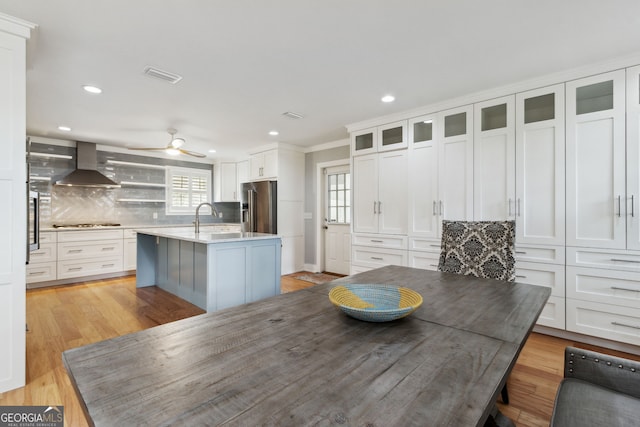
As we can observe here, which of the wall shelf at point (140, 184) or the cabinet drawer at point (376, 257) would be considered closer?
the cabinet drawer at point (376, 257)

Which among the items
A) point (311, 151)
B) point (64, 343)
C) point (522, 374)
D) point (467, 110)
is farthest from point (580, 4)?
point (64, 343)

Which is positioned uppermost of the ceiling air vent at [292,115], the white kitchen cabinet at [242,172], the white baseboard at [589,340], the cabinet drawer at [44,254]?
the ceiling air vent at [292,115]

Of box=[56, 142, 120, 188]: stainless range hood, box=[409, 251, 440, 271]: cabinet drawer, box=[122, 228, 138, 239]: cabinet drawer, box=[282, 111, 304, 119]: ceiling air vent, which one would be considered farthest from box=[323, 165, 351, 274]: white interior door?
box=[56, 142, 120, 188]: stainless range hood

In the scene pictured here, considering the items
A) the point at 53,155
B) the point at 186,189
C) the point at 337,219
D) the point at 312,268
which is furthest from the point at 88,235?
the point at 337,219

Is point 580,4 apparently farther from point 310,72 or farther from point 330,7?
point 310,72

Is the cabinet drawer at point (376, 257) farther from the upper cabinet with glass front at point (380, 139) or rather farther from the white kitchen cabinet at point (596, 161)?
the white kitchen cabinet at point (596, 161)

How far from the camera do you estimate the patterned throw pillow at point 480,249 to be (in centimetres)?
187

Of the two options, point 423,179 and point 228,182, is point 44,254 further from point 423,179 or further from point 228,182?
point 423,179

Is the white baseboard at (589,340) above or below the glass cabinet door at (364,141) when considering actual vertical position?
below

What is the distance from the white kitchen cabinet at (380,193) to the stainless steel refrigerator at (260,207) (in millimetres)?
1715

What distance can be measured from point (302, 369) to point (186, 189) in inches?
257

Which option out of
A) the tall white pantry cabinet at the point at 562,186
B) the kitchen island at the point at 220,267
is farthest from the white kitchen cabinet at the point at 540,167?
the kitchen island at the point at 220,267

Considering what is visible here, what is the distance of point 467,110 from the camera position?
3174 mm

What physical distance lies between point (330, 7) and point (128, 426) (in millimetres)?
2164
